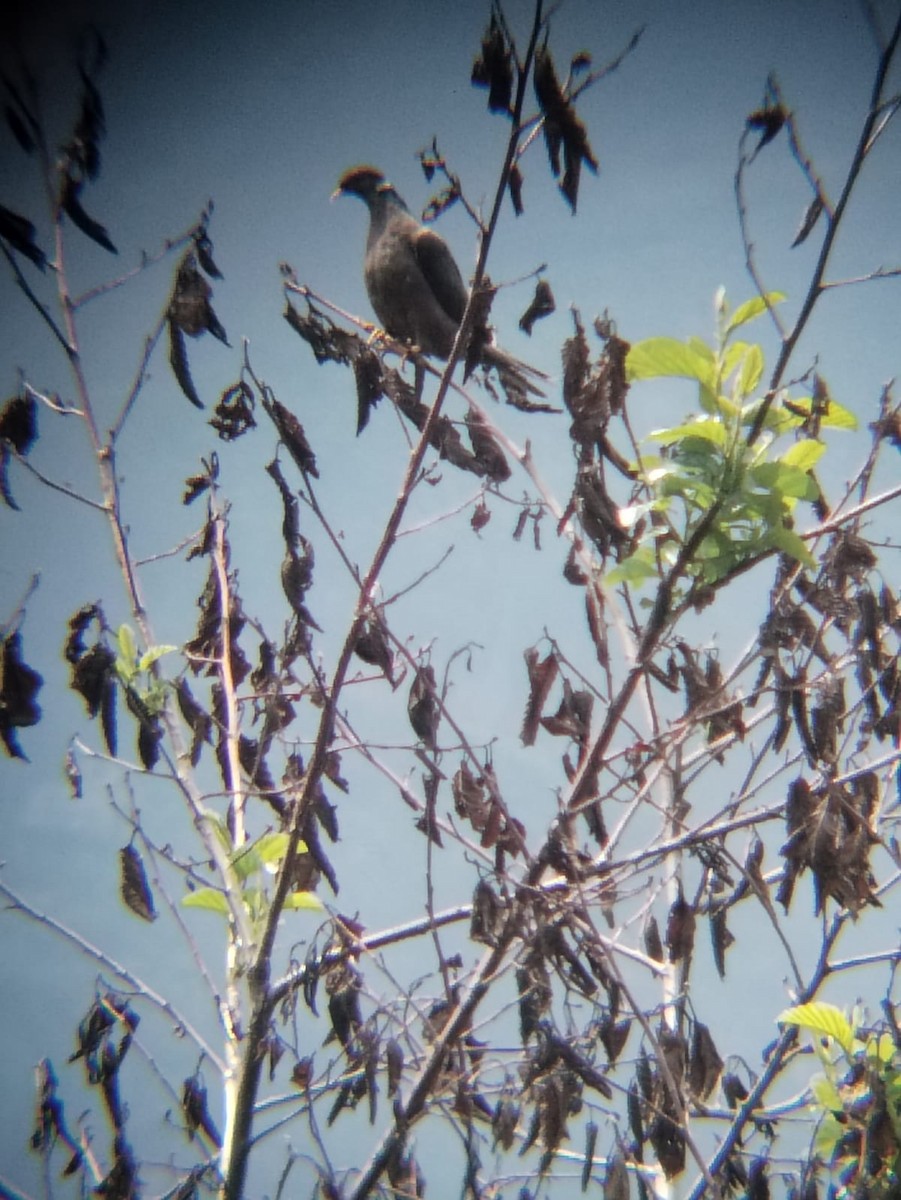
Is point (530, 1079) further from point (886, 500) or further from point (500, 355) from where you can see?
point (500, 355)

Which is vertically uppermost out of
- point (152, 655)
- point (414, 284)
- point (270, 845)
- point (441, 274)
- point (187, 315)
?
point (441, 274)

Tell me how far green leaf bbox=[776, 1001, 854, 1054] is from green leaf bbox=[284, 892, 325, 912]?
4.72 ft

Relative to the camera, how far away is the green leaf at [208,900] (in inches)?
96.6

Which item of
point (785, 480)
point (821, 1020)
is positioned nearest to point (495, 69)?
point (785, 480)

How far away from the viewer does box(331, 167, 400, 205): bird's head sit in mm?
5309

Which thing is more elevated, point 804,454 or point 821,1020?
point 804,454

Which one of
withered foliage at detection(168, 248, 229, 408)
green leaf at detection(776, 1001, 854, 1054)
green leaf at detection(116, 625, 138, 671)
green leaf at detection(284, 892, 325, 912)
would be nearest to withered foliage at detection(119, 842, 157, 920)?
green leaf at detection(284, 892, 325, 912)

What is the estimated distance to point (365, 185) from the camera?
549 cm

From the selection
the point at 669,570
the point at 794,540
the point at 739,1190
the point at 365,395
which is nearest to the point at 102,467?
the point at 365,395

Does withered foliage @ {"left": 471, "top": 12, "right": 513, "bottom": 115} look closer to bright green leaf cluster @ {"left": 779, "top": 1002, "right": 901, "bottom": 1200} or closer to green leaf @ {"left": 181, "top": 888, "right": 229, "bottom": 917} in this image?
green leaf @ {"left": 181, "top": 888, "right": 229, "bottom": 917}

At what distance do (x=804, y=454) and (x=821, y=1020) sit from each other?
177cm

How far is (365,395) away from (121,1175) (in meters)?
2.37

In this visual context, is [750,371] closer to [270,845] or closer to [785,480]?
[785,480]

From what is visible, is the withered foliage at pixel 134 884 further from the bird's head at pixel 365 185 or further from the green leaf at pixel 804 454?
the bird's head at pixel 365 185
